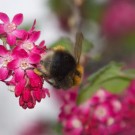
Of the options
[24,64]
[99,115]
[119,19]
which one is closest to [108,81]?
[99,115]

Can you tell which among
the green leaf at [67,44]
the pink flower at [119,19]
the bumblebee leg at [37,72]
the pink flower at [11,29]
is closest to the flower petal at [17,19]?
the pink flower at [11,29]

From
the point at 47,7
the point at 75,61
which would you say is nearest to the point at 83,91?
the point at 75,61

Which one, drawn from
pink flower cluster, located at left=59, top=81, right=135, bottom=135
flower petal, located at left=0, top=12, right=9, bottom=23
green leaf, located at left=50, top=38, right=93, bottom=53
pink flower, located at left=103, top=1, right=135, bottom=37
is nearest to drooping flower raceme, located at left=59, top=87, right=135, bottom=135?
pink flower cluster, located at left=59, top=81, right=135, bottom=135

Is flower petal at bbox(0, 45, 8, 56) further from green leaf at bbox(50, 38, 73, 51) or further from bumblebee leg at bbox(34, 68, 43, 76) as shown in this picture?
green leaf at bbox(50, 38, 73, 51)

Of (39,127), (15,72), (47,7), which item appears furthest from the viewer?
(47,7)

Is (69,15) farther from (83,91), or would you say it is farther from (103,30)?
(83,91)
